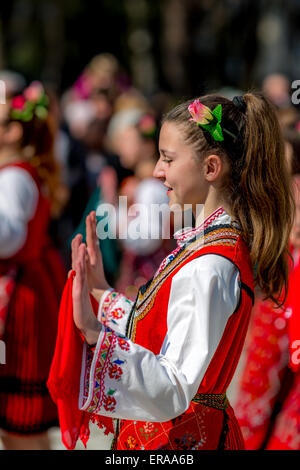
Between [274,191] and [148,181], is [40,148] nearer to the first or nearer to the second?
[148,181]

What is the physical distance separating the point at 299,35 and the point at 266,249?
2147 centimetres

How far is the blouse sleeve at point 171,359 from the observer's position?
1904 mm

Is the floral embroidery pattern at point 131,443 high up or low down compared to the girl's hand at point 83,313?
down

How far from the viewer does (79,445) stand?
13.1ft

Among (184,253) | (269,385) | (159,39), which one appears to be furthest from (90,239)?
(159,39)

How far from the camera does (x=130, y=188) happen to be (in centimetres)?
542

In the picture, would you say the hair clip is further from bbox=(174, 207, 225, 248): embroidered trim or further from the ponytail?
bbox=(174, 207, 225, 248): embroidered trim

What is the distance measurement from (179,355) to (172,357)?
0.07 feet

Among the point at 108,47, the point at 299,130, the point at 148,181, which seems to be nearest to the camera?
the point at 299,130

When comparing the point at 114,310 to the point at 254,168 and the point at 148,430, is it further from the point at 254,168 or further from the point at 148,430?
the point at 254,168

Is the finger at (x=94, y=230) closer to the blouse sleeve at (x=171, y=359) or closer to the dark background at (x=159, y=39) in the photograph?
the blouse sleeve at (x=171, y=359)

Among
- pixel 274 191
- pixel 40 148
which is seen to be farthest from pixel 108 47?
pixel 274 191

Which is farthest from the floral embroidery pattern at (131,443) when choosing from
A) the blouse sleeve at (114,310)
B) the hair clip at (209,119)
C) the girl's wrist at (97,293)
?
the hair clip at (209,119)

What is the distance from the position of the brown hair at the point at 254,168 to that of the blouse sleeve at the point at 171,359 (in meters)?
0.22
